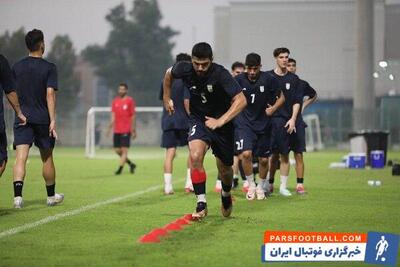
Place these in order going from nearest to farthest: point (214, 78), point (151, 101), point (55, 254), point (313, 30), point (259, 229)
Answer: point (55, 254) → point (259, 229) → point (214, 78) → point (313, 30) → point (151, 101)

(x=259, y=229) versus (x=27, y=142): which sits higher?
(x=27, y=142)

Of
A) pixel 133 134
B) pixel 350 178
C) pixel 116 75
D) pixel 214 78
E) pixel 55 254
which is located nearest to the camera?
pixel 55 254

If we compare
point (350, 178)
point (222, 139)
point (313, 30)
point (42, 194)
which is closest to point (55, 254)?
point (222, 139)

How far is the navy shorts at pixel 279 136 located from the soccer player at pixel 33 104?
146 inches

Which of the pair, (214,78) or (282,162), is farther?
(282,162)

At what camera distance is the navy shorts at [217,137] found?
9961 mm

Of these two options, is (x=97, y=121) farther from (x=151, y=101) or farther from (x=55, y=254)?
(x=55, y=254)

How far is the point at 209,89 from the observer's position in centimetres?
978

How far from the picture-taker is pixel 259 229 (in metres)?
9.12

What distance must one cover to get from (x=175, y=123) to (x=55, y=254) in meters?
7.03

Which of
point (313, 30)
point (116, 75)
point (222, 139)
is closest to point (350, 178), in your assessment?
point (222, 139)

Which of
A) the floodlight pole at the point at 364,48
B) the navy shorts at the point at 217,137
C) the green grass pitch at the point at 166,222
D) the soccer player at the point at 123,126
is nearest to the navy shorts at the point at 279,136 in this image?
the green grass pitch at the point at 166,222

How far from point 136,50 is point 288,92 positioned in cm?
5451

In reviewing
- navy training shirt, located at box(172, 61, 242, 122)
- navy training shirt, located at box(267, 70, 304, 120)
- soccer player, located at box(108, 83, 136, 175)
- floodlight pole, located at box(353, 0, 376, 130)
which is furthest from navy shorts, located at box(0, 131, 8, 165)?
floodlight pole, located at box(353, 0, 376, 130)
